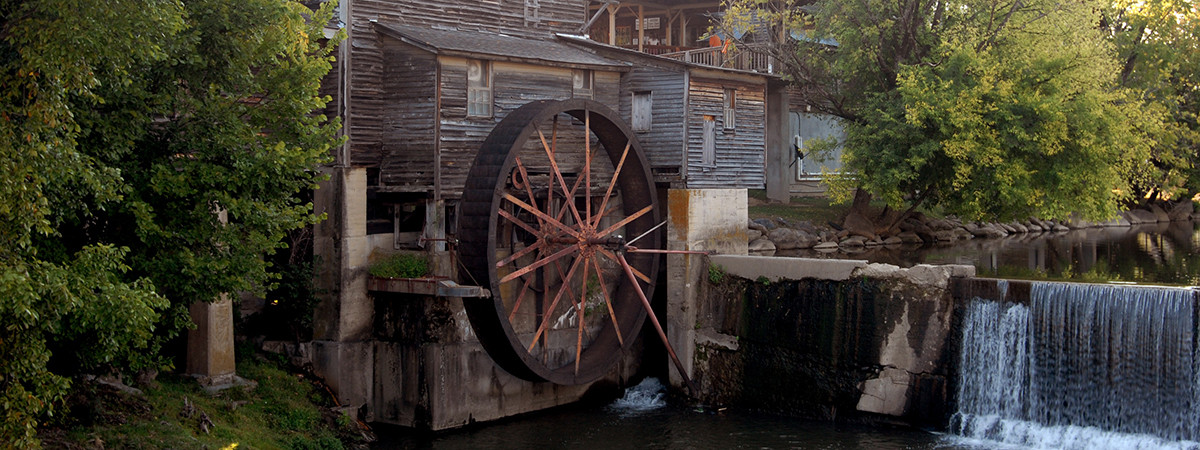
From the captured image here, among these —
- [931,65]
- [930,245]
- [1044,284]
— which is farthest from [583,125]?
[930,245]

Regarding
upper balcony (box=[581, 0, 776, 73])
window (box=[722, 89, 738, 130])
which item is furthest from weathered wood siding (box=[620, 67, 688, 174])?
upper balcony (box=[581, 0, 776, 73])

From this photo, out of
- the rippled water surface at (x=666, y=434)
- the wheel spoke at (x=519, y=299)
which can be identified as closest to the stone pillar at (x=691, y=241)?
the rippled water surface at (x=666, y=434)

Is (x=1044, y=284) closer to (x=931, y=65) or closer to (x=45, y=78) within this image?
(x=931, y=65)

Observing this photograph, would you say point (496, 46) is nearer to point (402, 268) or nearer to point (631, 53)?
point (631, 53)

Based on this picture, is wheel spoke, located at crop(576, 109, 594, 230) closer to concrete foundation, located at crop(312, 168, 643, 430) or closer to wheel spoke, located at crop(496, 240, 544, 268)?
wheel spoke, located at crop(496, 240, 544, 268)

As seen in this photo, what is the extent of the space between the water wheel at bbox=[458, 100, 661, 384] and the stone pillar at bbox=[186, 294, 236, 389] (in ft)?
11.8

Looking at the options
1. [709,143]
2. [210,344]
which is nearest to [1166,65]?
[709,143]

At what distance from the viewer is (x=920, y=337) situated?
58.4ft

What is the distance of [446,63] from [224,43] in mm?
5757

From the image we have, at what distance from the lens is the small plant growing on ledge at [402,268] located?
59.1 ft

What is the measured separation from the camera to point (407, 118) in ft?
62.4

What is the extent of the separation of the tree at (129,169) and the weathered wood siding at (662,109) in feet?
25.0

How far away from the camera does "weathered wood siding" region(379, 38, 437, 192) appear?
18.8 meters

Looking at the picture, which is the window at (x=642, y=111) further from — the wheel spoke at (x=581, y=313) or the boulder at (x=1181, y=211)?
the boulder at (x=1181, y=211)
